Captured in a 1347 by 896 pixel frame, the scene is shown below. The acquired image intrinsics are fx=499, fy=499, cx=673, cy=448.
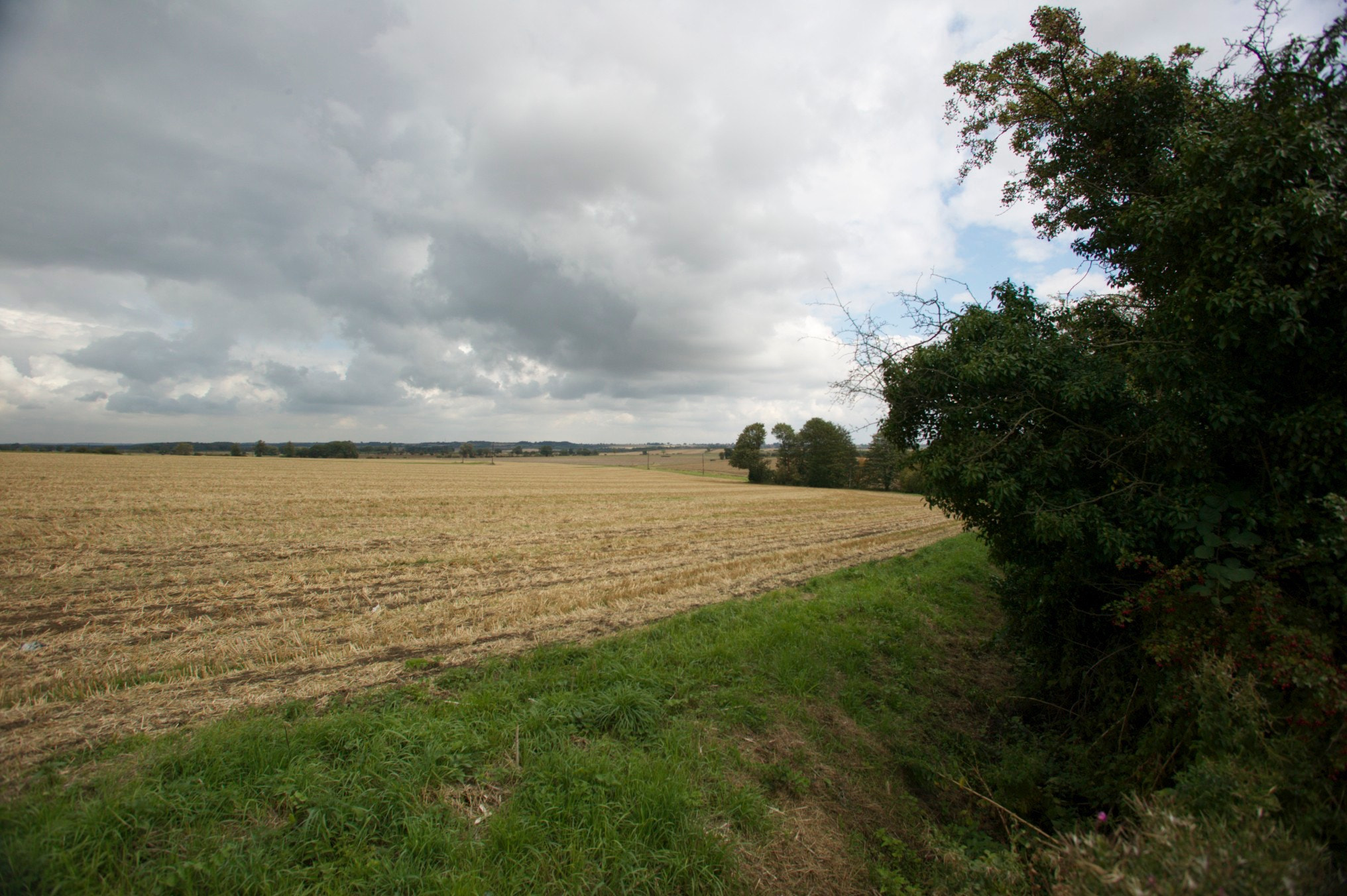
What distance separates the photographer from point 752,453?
78.5 metres

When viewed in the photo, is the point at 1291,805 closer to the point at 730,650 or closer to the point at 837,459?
the point at 730,650

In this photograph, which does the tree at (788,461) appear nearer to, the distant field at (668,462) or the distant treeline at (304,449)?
the distant field at (668,462)

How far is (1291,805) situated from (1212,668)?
3.41ft

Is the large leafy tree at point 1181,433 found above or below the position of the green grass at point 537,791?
above

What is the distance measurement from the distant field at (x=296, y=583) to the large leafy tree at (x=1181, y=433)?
6.10 m

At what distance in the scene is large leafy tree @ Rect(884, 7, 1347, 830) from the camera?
13.2ft

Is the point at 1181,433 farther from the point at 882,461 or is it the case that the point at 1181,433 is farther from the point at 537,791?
the point at 537,791

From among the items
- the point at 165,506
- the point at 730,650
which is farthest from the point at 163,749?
the point at 165,506

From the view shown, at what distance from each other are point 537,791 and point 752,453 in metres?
75.6

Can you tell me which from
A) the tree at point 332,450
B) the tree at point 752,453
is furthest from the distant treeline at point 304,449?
the tree at point 752,453

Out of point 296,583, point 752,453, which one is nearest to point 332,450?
point 752,453

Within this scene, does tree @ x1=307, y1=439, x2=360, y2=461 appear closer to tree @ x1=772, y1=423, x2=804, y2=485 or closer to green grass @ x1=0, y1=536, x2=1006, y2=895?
tree @ x1=772, y1=423, x2=804, y2=485

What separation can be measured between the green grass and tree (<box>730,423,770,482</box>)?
68638 millimetres

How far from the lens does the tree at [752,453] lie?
75312 mm
